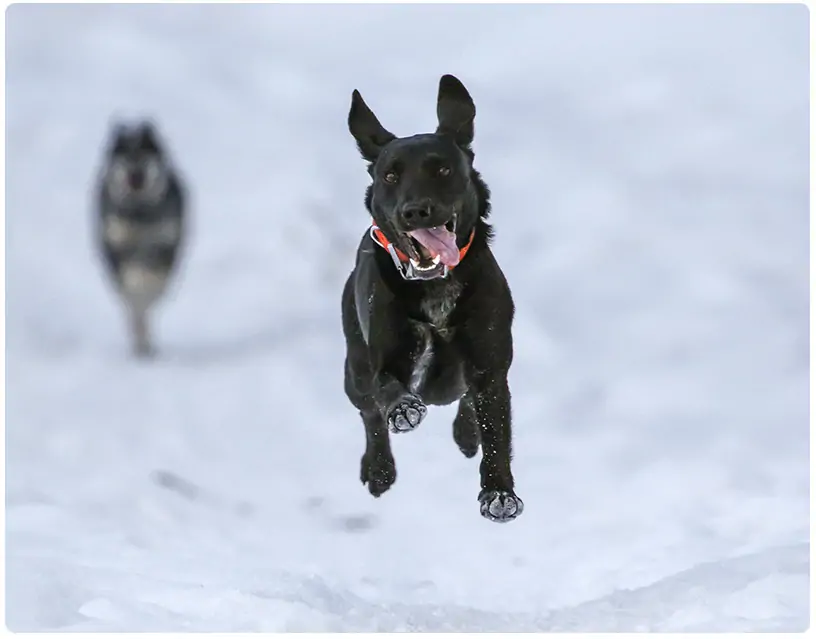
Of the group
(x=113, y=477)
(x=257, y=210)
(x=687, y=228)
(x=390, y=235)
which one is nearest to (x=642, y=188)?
(x=687, y=228)

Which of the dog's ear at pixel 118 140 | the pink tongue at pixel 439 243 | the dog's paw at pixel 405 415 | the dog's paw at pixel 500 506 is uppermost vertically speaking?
the dog's ear at pixel 118 140

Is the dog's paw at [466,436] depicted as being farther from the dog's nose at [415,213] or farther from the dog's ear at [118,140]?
the dog's ear at [118,140]

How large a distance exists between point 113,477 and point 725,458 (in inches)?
174

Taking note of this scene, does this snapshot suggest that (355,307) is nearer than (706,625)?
Yes

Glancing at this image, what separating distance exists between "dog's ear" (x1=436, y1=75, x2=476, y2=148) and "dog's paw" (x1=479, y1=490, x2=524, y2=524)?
1362 mm

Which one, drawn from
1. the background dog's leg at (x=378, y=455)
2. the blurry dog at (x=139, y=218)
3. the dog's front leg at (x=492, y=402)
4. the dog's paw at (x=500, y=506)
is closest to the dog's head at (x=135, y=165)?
the blurry dog at (x=139, y=218)

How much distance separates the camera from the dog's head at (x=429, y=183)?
5125 millimetres

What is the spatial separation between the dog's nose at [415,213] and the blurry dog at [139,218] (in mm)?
9966

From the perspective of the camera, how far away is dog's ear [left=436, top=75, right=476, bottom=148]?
535 cm

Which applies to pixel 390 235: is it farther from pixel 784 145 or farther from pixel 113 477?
pixel 784 145

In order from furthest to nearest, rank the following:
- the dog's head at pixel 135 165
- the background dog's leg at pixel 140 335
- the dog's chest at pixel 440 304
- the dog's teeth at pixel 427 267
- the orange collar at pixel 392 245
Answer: the dog's head at pixel 135 165 → the background dog's leg at pixel 140 335 → the dog's chest at pixel 440 304 → the orange collar at pixel 392 245 → the dog's teeth at pixel 427 267

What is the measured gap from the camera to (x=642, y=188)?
16156mm

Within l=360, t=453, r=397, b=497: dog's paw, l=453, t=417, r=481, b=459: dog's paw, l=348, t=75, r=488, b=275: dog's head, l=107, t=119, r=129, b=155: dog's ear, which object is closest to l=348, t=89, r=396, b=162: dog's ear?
l=348, t=75, r=488, b=275: dog's head

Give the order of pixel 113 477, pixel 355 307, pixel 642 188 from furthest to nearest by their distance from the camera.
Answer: pixel 642 188
pixel 113 477
pixel 355 307
